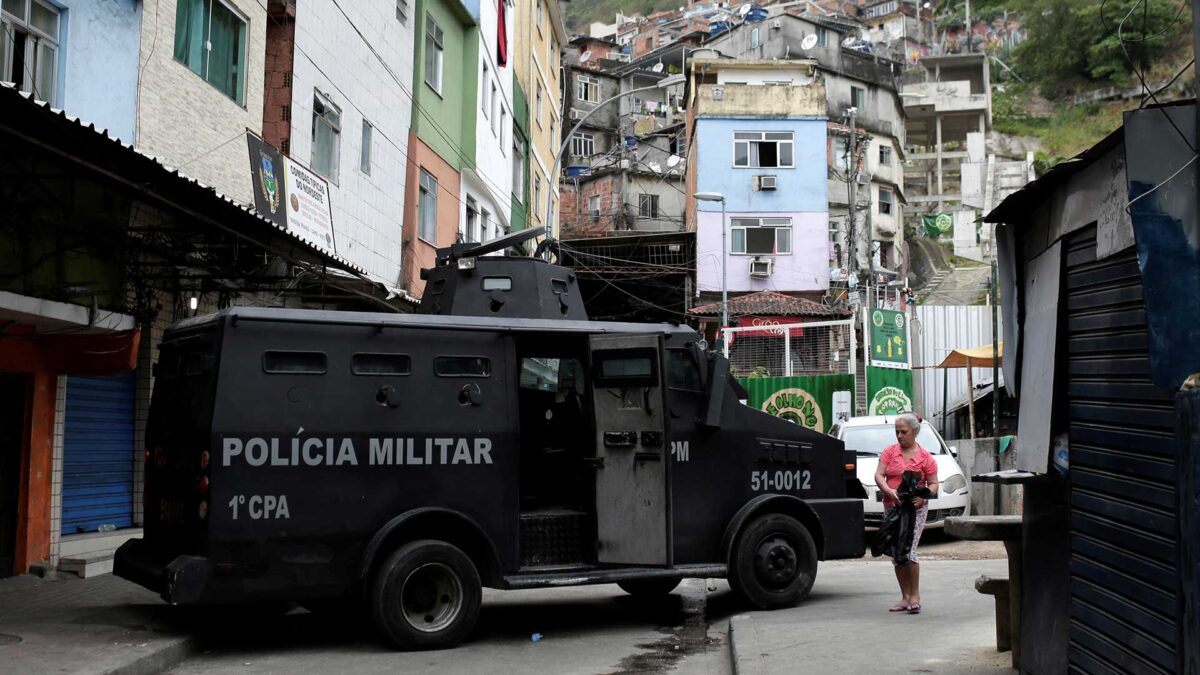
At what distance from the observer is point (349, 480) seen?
333 inches

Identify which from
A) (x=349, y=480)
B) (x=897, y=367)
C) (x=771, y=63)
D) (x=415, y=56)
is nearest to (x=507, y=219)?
(x=415, y=56)

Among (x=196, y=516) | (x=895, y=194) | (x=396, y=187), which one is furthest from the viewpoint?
(x=895, y=194)

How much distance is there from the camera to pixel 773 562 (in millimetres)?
10148

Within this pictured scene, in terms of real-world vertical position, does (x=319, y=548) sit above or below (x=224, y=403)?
below

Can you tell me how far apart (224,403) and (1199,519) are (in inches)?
247

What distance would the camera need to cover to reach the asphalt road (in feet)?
26.5

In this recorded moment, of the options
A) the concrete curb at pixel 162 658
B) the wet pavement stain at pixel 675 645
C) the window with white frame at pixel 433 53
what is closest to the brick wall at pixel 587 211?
the window with white frame at pixel 433 53

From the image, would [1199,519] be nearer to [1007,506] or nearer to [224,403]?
[224,403]

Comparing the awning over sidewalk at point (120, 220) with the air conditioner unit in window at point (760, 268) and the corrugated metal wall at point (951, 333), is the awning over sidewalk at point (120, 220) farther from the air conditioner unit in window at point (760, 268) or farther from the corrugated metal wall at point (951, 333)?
the air conditioner unit in window at point (760, 268)

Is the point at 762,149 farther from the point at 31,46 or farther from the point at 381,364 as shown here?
the point at 381,364

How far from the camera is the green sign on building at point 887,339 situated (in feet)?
77.9

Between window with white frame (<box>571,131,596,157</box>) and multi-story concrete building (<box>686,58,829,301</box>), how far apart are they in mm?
20103

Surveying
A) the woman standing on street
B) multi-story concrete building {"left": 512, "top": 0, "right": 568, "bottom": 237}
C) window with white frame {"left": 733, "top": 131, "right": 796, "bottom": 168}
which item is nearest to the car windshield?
the woman standing on street

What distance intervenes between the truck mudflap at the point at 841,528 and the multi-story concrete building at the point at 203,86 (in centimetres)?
808
